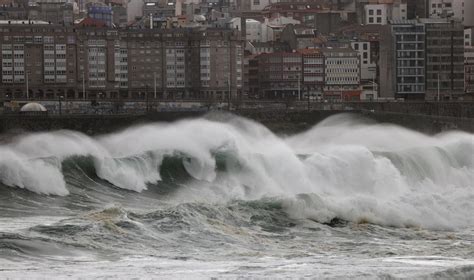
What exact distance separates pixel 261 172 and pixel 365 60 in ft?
280

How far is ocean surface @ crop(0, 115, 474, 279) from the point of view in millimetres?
23984

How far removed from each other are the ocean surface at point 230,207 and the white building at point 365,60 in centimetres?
7051

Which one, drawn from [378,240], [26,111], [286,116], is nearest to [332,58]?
[286,116]

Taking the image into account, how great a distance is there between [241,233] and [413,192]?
11318 mm

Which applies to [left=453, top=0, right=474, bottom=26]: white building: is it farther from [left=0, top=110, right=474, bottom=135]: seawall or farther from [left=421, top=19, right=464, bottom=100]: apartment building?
[left=0, top=110, right=474, bottom=135]: seawall

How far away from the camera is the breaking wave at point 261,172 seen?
32531mm

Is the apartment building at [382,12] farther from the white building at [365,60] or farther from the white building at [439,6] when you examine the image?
the white building at [365,60]

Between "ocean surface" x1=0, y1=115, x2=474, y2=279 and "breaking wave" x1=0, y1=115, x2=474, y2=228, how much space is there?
0.18 feet

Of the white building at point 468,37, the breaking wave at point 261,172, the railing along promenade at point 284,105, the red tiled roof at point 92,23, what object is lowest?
the railing along promenade at point 284,105

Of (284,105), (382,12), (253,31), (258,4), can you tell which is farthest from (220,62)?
(258,4)

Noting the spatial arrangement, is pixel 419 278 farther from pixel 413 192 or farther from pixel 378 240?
pixel 413 192

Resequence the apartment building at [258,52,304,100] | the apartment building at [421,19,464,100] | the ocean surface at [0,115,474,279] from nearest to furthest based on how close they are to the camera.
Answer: the ocean surface at [0,115,474,279] → the apartment building at [421,19,464,100] → the apartment building at [258,52,304,100]

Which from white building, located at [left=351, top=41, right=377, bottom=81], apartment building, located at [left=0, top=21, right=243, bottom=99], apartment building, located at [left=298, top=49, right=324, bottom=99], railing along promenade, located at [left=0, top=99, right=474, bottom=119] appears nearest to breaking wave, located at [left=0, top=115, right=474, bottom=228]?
railing along promenade, located at [left=0, top=99, right=474, bottom=119]

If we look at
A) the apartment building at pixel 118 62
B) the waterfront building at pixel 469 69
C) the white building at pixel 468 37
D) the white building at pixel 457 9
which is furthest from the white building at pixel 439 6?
the apartment building at pixel 118 62
